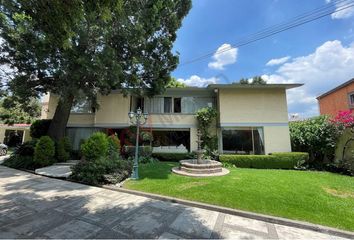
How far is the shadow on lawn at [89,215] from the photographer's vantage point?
411 cm

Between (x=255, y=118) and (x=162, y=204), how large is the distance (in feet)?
35.1

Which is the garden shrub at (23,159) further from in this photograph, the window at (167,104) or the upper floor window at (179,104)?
the window at (167,104)

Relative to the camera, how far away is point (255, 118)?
14.2m

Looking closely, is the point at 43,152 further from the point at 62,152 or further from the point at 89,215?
the point at 89,215

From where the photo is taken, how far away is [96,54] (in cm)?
1032

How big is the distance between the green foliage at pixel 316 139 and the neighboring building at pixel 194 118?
2.92 feet

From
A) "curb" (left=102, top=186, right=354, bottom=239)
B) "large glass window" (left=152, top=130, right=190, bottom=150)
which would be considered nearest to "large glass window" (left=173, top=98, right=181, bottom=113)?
"large glass window" (left=152, top=130, right=190, bottom=150)

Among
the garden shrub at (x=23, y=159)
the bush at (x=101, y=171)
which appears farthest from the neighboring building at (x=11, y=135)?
the bush at (x=101, y=171)

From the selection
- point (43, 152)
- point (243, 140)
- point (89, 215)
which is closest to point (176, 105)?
point (243, 140)

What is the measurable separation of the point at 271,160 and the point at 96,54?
12323 millimetres

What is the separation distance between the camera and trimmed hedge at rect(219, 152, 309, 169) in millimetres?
12055

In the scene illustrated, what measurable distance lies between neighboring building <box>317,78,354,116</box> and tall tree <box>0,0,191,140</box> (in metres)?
14.6

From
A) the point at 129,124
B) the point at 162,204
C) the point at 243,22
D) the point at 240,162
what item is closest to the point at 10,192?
the point at 162,204

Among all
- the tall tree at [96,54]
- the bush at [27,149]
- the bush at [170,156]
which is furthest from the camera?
the bush at [170,156]
